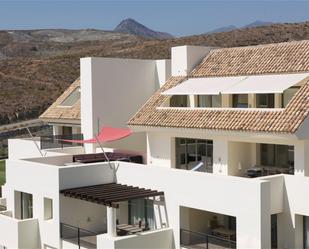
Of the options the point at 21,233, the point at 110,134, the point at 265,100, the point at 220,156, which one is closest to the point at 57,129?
the point at 110,134

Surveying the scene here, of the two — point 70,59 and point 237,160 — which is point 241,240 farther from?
point 70,59

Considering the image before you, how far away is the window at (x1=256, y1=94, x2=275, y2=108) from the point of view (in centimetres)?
3250

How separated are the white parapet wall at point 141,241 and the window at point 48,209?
6.85m

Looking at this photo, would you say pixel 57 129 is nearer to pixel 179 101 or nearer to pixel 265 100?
pixel 179 101

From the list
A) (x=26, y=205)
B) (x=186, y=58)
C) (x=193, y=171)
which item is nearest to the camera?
(x=193, y=171)

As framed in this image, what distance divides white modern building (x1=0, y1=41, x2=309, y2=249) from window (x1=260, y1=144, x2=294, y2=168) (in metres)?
0.06

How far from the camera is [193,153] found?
3584 centimetres

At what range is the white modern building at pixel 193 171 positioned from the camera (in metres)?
27.3

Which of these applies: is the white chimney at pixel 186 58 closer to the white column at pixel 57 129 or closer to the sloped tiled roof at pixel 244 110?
the sloped tiled roof at pixel 244 110

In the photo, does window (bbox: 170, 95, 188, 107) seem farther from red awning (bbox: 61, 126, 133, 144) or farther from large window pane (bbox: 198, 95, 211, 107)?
red awning (bbox: 61, 126, 133, 144)

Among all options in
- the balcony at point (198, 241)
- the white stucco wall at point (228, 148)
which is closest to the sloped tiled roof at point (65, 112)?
the white stucco wall at point (228, 148)

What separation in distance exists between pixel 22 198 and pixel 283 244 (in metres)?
17.4

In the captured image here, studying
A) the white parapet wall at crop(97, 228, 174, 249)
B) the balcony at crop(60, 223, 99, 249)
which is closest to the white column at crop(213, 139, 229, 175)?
the white parapet wall at crop(97, 228, 174, 249)

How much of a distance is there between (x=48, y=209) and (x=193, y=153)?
957 cm
